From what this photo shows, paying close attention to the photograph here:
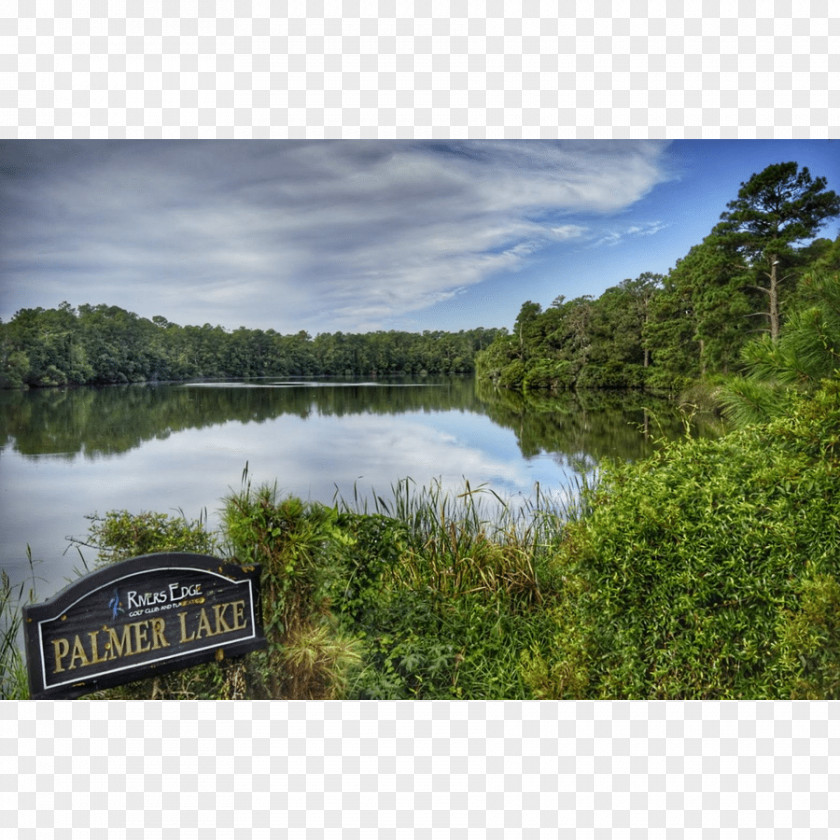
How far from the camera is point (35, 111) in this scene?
8.41 ft

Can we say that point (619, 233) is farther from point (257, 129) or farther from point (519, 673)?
point (519, 673)

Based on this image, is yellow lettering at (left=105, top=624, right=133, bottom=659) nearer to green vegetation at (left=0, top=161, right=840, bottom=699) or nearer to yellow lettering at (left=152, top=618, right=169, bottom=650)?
yellow lettering at (left=152, top=618, right=169, bottom=650)

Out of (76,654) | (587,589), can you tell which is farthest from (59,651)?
(587,589)

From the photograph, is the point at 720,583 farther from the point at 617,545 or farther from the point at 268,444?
the point at 268,444

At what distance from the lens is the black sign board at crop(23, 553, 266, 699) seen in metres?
2.03

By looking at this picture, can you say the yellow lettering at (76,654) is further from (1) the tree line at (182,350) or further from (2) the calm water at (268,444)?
(1) the tree line at (182,350)

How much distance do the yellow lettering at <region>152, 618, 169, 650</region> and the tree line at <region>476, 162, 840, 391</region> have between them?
6.57ft

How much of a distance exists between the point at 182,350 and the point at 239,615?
4.87 feet

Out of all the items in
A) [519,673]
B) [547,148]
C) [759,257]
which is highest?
[547,148]

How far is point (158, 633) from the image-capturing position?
2.18 meters

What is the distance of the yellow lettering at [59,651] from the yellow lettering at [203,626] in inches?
16.1

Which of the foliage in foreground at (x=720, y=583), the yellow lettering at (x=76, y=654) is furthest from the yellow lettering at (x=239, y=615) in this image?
the foliage in foreground at (x=720, y=583)

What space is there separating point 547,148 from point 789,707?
252 cm

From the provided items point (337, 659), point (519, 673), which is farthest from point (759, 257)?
point (337, 659)
